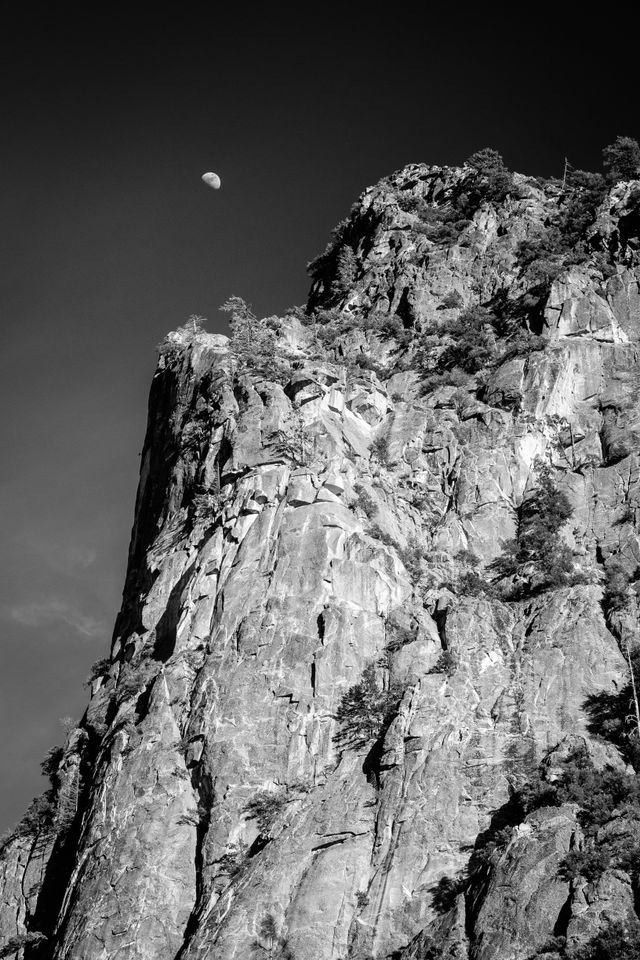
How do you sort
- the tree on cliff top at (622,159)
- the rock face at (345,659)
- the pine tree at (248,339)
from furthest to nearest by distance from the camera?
the tree on cliff top at (622,159), the pine tree at (248,339), the rock face at (345,659)

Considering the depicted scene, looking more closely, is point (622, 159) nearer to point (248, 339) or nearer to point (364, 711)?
point (248, 339)

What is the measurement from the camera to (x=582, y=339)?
63531mm

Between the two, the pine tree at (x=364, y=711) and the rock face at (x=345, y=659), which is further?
the pine tree at (x=364, y=711)

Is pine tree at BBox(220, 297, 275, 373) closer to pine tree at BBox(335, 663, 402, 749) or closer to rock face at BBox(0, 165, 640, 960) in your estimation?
rock face at BBox(0, 165, 640, 960)

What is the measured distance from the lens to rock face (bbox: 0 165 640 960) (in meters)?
40.0

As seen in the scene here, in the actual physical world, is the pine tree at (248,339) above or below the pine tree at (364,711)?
above

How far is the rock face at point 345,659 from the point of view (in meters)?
40.0

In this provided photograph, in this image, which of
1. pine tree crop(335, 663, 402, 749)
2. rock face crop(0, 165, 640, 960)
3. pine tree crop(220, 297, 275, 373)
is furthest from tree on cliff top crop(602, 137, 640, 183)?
pine tree crop(335, 663, 402, 749)

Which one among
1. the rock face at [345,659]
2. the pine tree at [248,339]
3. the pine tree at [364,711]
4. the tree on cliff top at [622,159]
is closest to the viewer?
the rock face at [345,659]

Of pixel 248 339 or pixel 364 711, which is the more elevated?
pixel 248 339

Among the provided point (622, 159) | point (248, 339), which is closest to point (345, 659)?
point (248, 339)

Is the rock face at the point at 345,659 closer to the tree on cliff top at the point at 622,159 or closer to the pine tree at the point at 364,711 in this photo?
the pine tree at the point at 364,711

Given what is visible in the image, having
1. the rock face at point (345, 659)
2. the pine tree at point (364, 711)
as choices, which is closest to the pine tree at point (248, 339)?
the rock face at point (345, 659)

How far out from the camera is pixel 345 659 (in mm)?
47500
